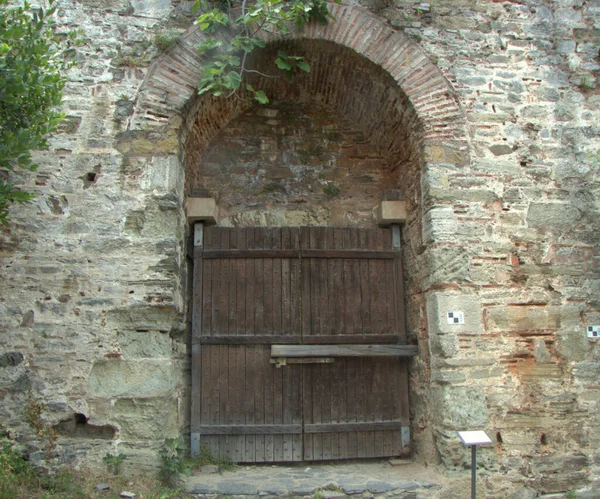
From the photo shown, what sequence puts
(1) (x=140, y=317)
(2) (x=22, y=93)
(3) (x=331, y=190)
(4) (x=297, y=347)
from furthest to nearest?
1. (3) (x=331, y=190)
2. (4) (x=297, y=347)
3. (1) (x=140, y=317)
4. (2) (x=22, y=93)

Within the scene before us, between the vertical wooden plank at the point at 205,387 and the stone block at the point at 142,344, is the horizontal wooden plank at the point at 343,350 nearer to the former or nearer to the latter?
the vertical wooden plank at the point at 205,387

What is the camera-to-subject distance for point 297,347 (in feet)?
14.6

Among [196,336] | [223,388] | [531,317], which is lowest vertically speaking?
[223,388]

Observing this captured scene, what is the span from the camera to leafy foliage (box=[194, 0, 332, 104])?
412 centimetres

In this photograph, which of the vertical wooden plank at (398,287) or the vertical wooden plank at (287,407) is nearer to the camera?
the vertical wooden plank at (287,407)

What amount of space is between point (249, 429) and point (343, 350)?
99cm

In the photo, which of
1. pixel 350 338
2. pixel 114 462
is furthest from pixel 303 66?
pixel 114 462

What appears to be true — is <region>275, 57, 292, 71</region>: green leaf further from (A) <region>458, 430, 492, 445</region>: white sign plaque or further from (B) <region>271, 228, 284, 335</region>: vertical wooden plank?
(A) <region>458, 430, 492, 445</region>: white sign plaque

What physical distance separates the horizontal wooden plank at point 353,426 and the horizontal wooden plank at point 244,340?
70 centimetres

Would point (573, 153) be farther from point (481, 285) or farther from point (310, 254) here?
point (310, 254)

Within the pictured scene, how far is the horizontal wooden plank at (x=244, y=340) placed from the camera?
A: 4.49 meters

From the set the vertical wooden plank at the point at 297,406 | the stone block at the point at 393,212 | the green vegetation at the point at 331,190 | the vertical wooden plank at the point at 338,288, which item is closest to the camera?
the vertical wooden plank at the point at 297,406

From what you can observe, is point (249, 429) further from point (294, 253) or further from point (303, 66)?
point (303, 66)

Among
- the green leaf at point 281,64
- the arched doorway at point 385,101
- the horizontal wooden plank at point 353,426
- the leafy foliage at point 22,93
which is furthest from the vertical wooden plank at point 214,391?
the green leaf at point 281,64
